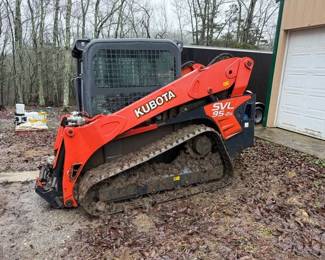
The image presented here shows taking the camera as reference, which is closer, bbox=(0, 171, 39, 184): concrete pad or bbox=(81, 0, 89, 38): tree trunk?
bbox=(0, 171, 39, 184): concrete pad

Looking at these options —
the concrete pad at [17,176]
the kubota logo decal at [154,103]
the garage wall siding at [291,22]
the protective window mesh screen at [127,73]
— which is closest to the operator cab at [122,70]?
the protective window mesh screen at [127,73]

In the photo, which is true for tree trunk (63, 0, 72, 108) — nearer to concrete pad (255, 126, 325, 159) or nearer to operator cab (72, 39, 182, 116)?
concrete pad (255, 126, 325, 159)

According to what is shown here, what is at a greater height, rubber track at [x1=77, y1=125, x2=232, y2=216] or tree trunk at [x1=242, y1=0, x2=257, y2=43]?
tree trunk at [x1=242, y1=0, x2=257, y2=43]

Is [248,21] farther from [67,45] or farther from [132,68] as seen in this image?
[132,68]

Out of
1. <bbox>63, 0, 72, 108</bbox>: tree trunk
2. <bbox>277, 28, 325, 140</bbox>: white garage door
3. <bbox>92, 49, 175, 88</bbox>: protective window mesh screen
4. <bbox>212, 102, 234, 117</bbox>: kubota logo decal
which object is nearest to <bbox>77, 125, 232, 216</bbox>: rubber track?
<bbox>212, 102, 234, 117</bbox>: kubota logo decal

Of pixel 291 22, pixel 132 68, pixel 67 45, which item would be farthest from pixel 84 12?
pixel 132 68

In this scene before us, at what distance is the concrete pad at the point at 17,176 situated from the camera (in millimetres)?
4949

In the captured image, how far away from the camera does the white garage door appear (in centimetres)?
677

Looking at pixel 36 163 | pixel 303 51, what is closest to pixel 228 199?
pixel 36 163

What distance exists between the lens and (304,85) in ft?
23.5

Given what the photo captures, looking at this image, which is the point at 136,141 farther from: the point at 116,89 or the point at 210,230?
the point at 210,230

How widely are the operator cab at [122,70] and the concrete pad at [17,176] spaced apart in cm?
198

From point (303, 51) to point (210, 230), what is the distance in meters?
5.59

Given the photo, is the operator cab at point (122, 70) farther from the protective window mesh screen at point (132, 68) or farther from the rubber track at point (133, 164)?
the rubber track at point (133, 164)
